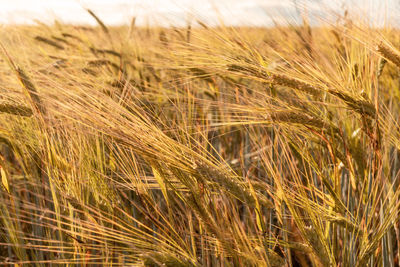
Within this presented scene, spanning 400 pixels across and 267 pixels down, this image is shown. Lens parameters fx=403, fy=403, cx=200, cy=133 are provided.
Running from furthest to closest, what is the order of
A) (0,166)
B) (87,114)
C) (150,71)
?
1. (150,71)
2. (0,166)
3. (87,114)

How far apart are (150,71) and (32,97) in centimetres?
89

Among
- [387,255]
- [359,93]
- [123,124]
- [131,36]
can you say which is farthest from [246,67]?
[131,36]

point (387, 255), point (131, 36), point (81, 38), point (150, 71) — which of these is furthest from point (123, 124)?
point (81, 38)

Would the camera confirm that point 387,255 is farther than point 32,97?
Yes

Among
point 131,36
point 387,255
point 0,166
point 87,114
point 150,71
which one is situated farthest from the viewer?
point 131,36

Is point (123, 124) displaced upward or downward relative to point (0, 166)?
upward

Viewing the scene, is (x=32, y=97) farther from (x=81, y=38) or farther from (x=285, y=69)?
(x=81, y=38)

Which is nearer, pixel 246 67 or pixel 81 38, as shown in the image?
pixel 246 67

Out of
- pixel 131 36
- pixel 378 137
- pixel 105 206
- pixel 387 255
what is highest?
pixel 131 36

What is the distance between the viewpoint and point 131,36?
1.76 m

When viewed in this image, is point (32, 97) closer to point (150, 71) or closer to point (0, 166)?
point (0, 166)

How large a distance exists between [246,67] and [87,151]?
0.36 meters

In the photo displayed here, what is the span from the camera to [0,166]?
2.70ft

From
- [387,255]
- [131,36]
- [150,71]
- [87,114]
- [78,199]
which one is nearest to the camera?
[87,114]
